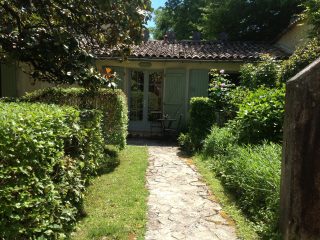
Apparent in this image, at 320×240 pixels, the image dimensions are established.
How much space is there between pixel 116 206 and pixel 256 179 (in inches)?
80.9

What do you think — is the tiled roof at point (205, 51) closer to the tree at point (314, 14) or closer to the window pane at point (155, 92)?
the window pane at point (155, 92)

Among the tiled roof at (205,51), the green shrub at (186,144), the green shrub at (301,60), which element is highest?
the tiled roof at (205,51)

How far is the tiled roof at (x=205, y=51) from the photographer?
12.1 metres

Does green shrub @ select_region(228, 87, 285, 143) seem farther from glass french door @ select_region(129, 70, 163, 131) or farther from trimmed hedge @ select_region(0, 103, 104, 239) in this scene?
glass french door @ select_region(129, 70, 163, 131)

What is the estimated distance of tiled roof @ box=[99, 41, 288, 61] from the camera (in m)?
12.1

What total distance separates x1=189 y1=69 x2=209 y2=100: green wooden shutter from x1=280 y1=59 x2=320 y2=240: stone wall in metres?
9.11

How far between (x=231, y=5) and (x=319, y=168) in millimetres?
18483

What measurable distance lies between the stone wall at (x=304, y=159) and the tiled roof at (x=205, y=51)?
811 cm

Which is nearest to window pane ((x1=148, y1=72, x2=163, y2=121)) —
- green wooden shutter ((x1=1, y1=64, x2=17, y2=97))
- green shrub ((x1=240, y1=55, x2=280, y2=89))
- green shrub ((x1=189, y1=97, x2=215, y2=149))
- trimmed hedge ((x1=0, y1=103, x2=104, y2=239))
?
green shrub ((x1=189, y1=97, x2=215, y2=149))

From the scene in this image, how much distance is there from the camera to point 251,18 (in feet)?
65.4

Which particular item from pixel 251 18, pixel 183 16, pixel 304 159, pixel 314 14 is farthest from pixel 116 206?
pixel 183 16

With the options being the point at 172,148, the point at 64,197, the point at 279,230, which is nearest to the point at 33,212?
the point at 64,197

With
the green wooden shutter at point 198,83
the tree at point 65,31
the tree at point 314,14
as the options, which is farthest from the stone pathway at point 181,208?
the green wooden shutter at point 198,83

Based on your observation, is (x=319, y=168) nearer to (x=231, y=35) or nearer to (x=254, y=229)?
(x=254, y=229)
